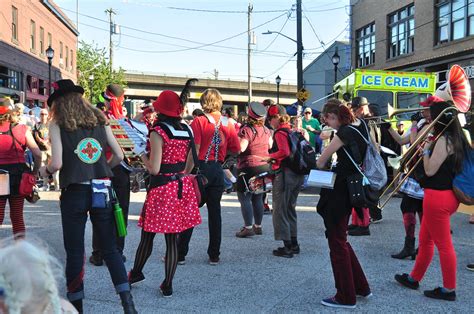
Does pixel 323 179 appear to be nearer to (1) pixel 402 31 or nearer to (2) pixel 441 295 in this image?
(2) pixel 441 295

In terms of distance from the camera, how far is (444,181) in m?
4.14

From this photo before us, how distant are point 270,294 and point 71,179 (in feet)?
6.79

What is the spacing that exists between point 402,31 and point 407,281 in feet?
70.0

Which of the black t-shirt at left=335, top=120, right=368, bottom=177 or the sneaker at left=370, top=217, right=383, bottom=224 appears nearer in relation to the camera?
the black t-shirt at left=335, top=120, right=368, bottom=177

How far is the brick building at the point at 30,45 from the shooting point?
24406 mm

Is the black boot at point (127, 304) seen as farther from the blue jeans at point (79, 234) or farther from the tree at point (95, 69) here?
the tree at point (95, 69)

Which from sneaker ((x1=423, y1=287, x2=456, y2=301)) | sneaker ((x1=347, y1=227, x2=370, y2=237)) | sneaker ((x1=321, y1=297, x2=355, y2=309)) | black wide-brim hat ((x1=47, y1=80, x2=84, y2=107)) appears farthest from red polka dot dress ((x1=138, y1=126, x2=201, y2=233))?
sneaker ((x1=347, y1=227, x2=370, y2=237))

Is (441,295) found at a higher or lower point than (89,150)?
lower

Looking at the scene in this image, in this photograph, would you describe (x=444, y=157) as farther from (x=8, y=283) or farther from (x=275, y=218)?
(x=8, y=283)

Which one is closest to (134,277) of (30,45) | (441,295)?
(441,295)

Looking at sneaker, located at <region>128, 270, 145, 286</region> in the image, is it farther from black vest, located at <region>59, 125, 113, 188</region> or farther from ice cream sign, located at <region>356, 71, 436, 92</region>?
ice cream sign, located at <region>356, 71, 436, 92</region>

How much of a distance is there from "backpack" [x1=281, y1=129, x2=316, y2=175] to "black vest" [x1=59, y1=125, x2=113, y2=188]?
102 inches

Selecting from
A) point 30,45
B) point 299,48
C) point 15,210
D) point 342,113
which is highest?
point 30,45

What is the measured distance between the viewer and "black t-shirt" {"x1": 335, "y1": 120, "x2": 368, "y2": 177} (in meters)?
4.02
